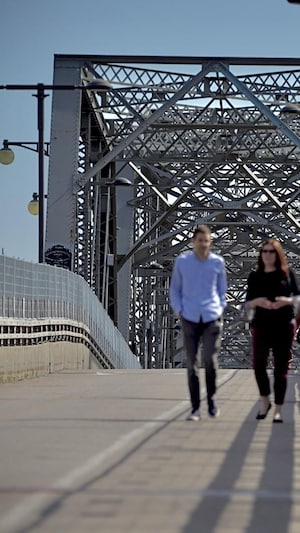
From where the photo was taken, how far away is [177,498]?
7.60m

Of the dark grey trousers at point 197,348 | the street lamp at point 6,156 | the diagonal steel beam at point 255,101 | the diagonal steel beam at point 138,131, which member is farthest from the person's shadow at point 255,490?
the diagonal steel beam at point 255,101

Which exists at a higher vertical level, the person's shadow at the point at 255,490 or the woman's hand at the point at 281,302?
the woman's hand at the point at 281,302

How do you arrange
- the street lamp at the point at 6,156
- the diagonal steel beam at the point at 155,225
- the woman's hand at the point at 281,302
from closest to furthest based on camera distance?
the woman's hand at the point at 281,302 → the street lamp at the point at 6,156 → the diagonal steel beam at the point at 155,225

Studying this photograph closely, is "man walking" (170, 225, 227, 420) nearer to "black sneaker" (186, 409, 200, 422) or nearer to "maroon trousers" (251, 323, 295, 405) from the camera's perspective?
"black sneaker" (186, 409, 200, 422)

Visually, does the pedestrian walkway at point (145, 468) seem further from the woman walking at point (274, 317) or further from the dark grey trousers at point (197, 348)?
the woman walking at point (274, 317)

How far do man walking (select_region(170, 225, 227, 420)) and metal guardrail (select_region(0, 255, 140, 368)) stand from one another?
718 cm

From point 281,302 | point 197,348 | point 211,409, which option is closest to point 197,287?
point 197,348

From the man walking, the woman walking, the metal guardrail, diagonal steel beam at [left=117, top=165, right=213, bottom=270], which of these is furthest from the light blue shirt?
diagonal steel beam at [left=117, top=165, right=213, bottom=270]

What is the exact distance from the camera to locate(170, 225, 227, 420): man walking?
41.4 feet

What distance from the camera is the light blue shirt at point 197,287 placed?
12.6 m

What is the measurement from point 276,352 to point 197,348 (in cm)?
75

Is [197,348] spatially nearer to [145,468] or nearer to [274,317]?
[274,317]

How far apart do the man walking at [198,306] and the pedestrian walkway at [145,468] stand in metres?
0.42

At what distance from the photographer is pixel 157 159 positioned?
45375 mm
